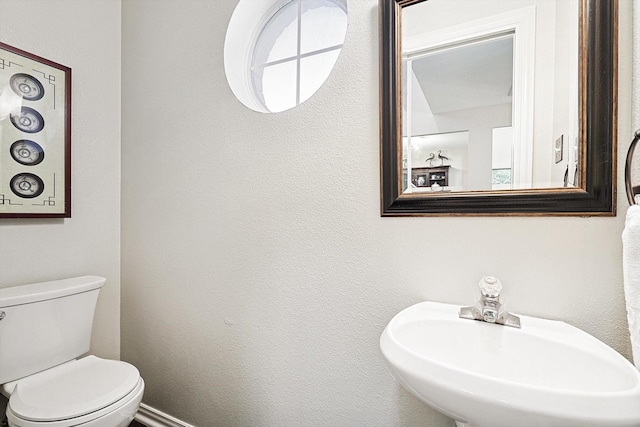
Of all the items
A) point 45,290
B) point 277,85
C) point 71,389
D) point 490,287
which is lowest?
point 71,389

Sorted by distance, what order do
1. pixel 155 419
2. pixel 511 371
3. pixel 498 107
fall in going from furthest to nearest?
pixel 155 419 < pixel 498 107 < pixel 511 371

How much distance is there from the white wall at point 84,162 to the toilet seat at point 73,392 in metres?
0.42

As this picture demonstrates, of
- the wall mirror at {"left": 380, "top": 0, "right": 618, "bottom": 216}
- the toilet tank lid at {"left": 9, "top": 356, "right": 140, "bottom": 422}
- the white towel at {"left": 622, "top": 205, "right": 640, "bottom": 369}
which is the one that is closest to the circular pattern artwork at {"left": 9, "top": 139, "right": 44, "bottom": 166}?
the toilet tank lid at {"left": 9, "top": 356, "right": 140, "bottom": 422}

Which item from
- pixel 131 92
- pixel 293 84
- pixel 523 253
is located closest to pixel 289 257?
pixel 523 253

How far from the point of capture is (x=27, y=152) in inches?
56.6

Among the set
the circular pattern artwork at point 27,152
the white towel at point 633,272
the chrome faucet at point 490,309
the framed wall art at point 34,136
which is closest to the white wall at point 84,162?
the framed wall art at point 34,136

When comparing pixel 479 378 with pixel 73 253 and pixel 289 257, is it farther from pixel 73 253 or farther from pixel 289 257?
pixel 73 253

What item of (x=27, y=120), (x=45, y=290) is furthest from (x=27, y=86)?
(x=45, y=290)

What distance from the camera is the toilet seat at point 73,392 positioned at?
106 cm

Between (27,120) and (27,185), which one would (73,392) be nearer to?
(27,185)

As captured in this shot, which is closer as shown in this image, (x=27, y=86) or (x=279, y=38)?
(x=27, y=86)

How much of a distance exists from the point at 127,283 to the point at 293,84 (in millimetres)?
1424

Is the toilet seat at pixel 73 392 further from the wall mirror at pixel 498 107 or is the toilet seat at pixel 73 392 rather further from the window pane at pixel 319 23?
the window pane at pixel 319 23

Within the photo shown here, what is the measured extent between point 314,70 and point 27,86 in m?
1.30
